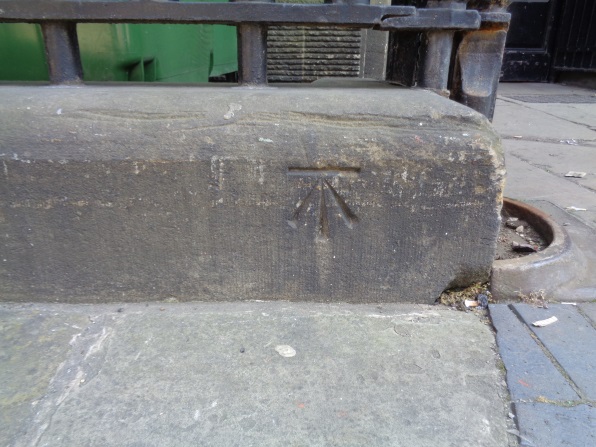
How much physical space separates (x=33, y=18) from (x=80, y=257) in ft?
2.53

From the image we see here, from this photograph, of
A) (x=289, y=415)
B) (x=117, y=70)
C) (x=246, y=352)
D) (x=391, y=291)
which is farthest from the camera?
(x=117, y=70)

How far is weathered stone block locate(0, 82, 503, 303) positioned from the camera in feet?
4.84

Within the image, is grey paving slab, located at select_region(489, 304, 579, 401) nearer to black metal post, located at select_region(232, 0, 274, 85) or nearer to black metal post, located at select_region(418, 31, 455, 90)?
black metal post, located at select_region(418, 31, 455, 90)

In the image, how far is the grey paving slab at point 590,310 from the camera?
155 cm

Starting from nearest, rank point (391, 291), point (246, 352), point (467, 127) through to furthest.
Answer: point (246, 352) < point (467, 127) < point (391, 291)

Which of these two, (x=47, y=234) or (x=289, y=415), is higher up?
(x=47, y=234)

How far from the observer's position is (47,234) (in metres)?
1.53

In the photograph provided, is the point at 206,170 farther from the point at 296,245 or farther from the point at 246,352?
the point at 246,352

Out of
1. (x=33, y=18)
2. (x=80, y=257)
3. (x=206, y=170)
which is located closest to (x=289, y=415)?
(x=206, y=170)

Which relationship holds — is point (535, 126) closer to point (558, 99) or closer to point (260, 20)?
point (558, 99)

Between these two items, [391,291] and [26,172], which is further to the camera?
[391,291]

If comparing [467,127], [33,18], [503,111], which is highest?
[33,18]

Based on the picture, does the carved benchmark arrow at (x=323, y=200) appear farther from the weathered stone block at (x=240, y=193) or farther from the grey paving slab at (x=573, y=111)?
the grey paving slab at (x=573, y=111)

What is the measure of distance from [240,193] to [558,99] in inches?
234
